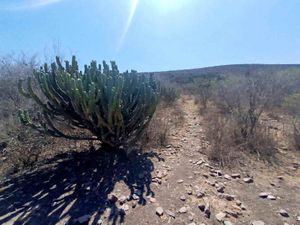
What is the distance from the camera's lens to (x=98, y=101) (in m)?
4.63

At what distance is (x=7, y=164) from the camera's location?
199 inches

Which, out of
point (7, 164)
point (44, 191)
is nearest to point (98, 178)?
point (44, 191)

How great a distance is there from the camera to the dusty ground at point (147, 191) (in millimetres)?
3334

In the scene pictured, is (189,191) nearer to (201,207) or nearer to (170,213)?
(201,207)

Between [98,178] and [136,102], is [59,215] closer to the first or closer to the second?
[98,178]

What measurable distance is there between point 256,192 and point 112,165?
2.23m

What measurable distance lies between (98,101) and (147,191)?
66.8 inches

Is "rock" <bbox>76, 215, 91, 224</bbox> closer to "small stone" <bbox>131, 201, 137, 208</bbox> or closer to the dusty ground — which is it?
the dusty ground

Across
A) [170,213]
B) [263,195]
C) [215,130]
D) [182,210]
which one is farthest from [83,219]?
[215,130]

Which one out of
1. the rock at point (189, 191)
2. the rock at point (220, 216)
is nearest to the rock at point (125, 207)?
the rock at point (189, 191)

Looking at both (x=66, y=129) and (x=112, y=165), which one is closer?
(x=112, y=165)

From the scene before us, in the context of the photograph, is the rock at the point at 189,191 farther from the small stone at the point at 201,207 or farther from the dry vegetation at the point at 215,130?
the dry vegetation at the point at 215,130

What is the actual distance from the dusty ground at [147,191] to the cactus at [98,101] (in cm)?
50

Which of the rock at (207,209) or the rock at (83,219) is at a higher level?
the rock at (83,219)
